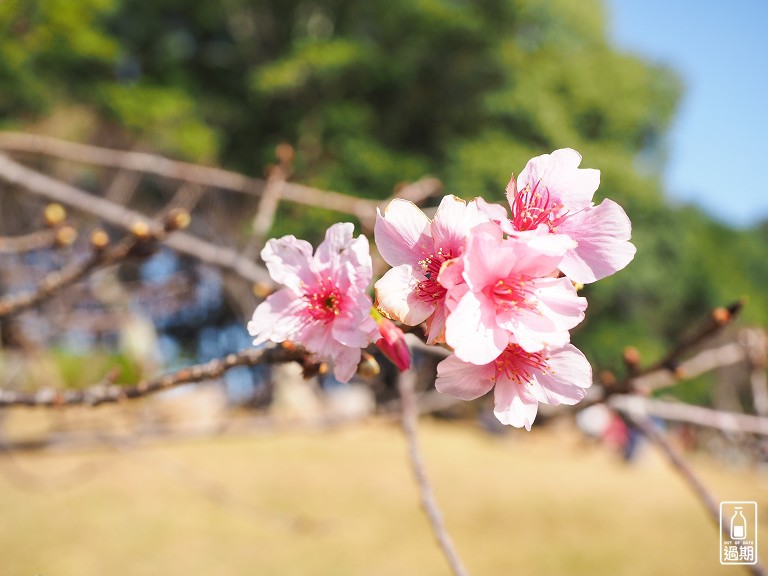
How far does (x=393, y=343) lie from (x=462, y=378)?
3.2 inches

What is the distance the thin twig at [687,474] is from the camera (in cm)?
90

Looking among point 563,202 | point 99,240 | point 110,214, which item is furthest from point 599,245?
point 110,214

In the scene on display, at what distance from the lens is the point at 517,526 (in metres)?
6.20

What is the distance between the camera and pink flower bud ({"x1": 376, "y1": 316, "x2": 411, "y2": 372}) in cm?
60

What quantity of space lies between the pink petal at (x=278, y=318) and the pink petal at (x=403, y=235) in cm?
12

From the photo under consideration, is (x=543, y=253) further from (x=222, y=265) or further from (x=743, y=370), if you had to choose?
(x=743, y=370)

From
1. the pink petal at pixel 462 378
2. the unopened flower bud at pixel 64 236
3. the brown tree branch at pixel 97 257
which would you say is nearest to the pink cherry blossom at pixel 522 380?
the pink petal at pixel 462 378

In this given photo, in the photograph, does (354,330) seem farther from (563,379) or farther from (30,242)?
(30,242)

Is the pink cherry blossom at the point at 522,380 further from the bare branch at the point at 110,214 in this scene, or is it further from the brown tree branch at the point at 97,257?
the bare branch at the point at 110,214

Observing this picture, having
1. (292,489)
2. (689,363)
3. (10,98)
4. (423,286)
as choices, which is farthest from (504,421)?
(10,98)

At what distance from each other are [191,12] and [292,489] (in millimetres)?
12052

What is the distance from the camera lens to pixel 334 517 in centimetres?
618

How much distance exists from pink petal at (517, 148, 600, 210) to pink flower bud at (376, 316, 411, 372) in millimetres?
223

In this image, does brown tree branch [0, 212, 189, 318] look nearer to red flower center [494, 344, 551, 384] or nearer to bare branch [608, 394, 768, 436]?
red flower center [494, 344, 551, 384]
